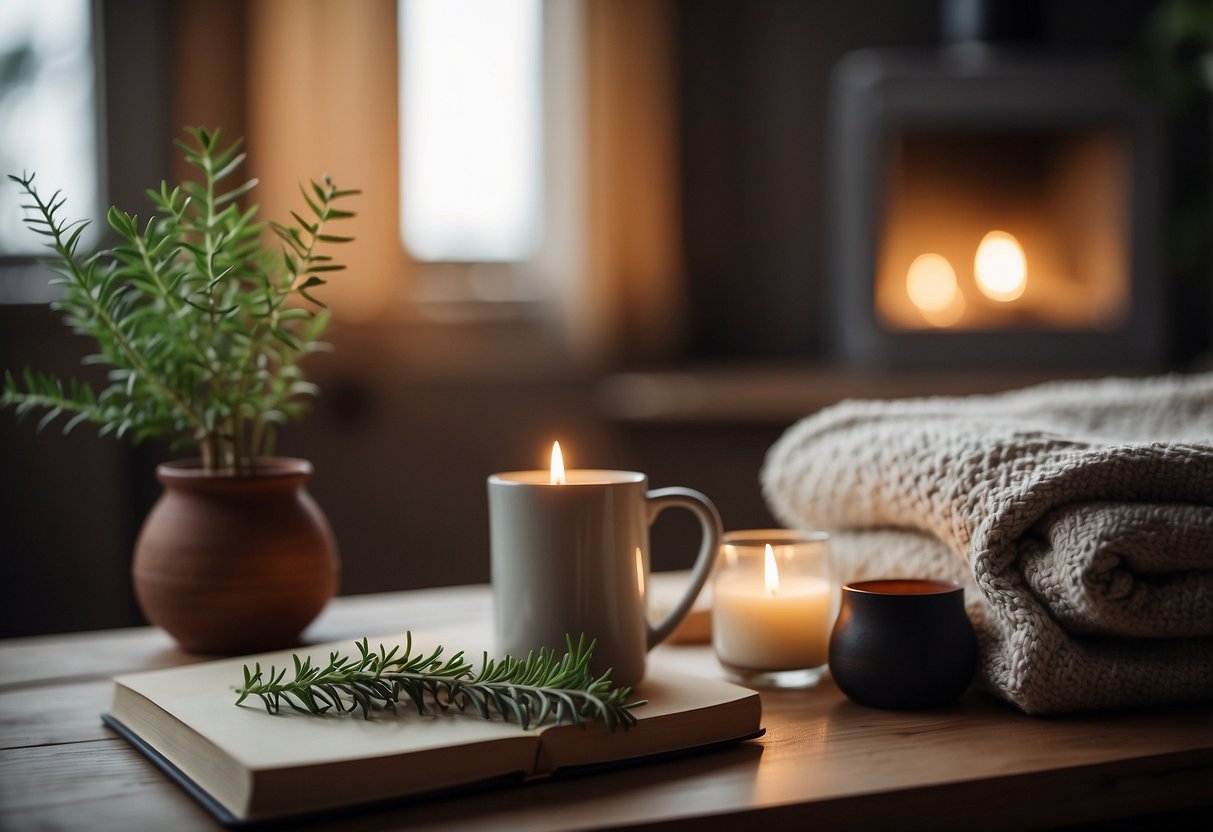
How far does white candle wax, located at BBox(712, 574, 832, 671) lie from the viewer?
2.41 feet

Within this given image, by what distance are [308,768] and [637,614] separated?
0.22m

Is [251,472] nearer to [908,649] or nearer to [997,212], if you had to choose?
[908,649]

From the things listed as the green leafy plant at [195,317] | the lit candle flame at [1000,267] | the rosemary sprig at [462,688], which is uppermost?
the lit candle flame at [1000,267]

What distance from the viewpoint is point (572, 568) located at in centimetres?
67

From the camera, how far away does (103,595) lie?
2.15 meters

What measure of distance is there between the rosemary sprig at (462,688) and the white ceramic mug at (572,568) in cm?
4

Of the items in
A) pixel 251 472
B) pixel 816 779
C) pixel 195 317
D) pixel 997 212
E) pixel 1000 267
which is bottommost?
pixel 816 779

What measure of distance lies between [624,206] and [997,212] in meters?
0.75

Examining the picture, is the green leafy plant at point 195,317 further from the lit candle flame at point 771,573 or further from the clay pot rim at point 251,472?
the lit candle flame at point 771,573

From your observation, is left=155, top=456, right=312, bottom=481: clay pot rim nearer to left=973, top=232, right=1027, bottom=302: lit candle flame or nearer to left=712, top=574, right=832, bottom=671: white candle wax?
left=712, top=574, right=832, bottom=671: white candle wax

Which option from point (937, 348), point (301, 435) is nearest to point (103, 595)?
point (301, 435)

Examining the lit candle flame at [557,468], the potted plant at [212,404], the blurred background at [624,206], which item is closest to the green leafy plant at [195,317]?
the potted plant at [212,404]

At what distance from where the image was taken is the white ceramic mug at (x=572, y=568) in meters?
0.67

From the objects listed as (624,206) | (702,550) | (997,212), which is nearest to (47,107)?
(624,206)
